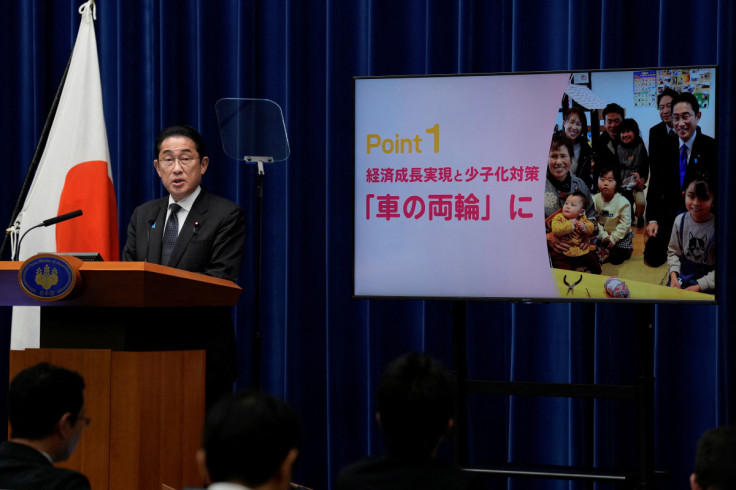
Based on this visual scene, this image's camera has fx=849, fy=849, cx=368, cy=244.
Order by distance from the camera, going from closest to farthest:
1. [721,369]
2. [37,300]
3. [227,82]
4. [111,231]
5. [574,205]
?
[37,300] → [574,205] → [721,369] → [111,231] → [227,82]

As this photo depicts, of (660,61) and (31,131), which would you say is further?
(31,131)

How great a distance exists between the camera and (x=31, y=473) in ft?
5.03

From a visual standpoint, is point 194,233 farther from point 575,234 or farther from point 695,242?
point 695,242

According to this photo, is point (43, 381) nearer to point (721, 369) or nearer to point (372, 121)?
point (372, 121)

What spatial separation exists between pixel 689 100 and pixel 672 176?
273mm

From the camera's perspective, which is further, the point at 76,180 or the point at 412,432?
the point at 76,180

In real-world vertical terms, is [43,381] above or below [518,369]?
above

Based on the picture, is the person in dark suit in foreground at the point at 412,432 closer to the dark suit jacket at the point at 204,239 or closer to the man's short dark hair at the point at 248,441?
the man's short dark hair at the point at 248,441

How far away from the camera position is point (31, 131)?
4.39m

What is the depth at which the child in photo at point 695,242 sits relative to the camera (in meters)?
2.96

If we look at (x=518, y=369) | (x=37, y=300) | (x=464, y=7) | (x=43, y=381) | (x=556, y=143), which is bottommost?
(x=518, y=369)

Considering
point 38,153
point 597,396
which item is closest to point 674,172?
point 597,396

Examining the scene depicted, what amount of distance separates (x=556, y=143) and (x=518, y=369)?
3.92ft

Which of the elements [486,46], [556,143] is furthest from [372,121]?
[486,46]
